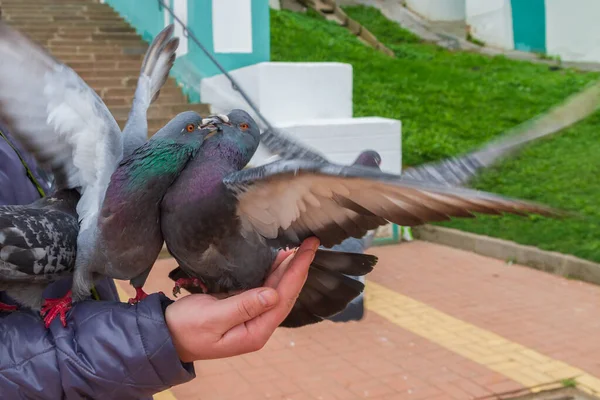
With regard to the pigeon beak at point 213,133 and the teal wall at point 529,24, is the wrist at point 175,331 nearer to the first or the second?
the pigeon beak at point 213,133

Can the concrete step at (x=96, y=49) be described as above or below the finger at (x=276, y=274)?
above

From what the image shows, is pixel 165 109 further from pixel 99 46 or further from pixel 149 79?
pixel 149 79

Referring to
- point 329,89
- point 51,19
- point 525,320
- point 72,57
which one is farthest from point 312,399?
point 51,19

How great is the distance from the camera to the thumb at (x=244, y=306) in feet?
4.88

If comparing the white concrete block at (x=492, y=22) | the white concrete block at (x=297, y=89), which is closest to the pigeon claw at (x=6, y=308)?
the white concrete block at (x=297, y=89)

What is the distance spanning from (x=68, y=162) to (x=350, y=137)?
586 centimetres

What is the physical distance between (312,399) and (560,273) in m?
3.65

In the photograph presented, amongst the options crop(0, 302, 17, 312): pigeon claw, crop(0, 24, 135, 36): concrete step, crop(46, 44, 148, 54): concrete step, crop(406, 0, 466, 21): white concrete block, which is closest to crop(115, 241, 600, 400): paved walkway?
crop(0, 302, 17, 312): pigeon claw

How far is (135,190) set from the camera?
1519 millimetres

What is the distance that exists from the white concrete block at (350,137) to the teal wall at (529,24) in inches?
348

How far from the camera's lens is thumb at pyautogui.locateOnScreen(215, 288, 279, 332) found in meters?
1.49

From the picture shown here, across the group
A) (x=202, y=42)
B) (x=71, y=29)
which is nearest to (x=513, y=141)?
(x=202, y=42)

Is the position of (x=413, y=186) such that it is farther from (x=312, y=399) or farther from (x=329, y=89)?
(x=329, y=89)

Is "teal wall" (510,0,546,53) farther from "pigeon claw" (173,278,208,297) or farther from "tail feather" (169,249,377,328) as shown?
"pigeon claw" (173,278,208,297)
